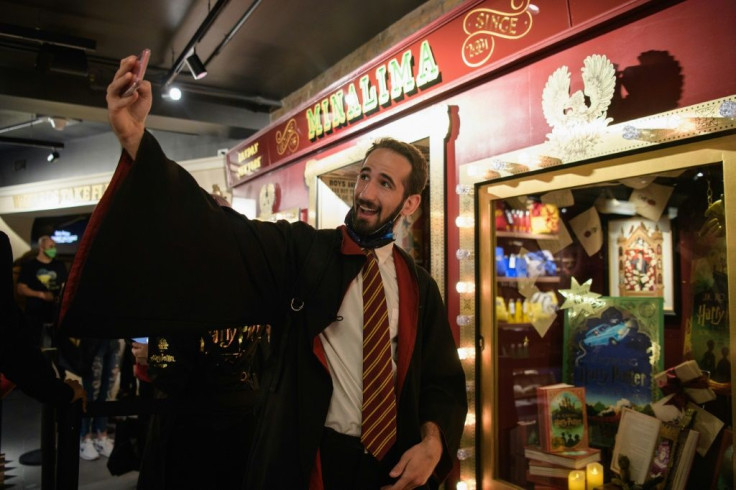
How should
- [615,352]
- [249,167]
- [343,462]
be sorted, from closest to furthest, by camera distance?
[343,462], [615,352], [249,167]

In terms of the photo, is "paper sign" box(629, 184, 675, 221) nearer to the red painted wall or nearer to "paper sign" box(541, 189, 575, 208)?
"paper sign" box(541, 189, 575, 208)

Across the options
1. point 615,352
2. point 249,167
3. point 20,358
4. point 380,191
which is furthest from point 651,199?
point 249,167

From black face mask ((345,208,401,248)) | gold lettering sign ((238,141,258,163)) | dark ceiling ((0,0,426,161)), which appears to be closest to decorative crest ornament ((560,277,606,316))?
black face mask ((345,208,401,248))

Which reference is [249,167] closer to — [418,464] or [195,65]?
[195,65]

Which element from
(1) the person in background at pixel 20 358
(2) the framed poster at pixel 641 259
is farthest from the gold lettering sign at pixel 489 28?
(1) the person in background at pixel 20 358

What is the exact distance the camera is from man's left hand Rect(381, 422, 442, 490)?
159cm

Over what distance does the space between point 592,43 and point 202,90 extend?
6065 millimetres

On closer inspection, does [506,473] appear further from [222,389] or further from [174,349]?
[174,349]

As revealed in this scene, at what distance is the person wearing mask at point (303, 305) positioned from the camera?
131 cm

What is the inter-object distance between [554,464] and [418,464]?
5.93ft

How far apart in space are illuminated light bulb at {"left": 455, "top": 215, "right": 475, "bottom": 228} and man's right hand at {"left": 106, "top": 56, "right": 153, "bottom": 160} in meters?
2.31

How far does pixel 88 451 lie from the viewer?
519 cm

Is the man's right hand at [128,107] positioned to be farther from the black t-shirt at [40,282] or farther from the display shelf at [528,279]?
the black t-shirt at [40,282]

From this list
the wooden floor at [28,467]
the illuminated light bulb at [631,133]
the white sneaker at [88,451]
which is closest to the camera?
the illuminated light bulb at [631,133]
